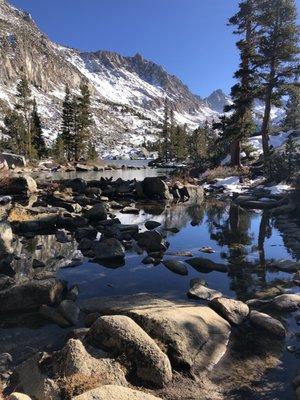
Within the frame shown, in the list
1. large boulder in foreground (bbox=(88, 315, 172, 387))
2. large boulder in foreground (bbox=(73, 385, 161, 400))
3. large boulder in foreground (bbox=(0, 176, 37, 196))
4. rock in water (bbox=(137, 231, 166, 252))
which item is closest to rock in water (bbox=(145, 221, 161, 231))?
rock in water (bbox=(137, 231, 166, 252))

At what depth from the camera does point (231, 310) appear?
27.7 ft

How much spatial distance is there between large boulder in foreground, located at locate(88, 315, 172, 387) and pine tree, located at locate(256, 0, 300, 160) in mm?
30439

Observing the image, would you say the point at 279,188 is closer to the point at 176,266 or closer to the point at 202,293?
the point at 176,266

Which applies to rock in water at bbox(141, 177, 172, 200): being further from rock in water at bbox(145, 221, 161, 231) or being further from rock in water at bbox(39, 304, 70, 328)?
rock in water at bbox(39, 304, 70, 328)

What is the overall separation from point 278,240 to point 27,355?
455 inches

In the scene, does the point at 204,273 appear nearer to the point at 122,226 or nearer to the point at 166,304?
the point at 166,304

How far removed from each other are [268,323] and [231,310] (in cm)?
83

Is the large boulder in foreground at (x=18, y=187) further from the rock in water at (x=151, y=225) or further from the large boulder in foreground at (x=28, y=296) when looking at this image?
the large boulder in foreground at (x=28, y=296)

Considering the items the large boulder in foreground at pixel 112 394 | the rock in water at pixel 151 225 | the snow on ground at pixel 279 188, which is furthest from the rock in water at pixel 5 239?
the snow on ground at pixel 279 188

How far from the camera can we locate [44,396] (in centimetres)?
508

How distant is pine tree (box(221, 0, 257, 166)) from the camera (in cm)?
3688

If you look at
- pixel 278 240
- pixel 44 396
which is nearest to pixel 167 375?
pixel 44 396

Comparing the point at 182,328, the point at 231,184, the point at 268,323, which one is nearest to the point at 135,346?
the point at 182,328

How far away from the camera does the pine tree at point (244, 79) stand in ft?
121
